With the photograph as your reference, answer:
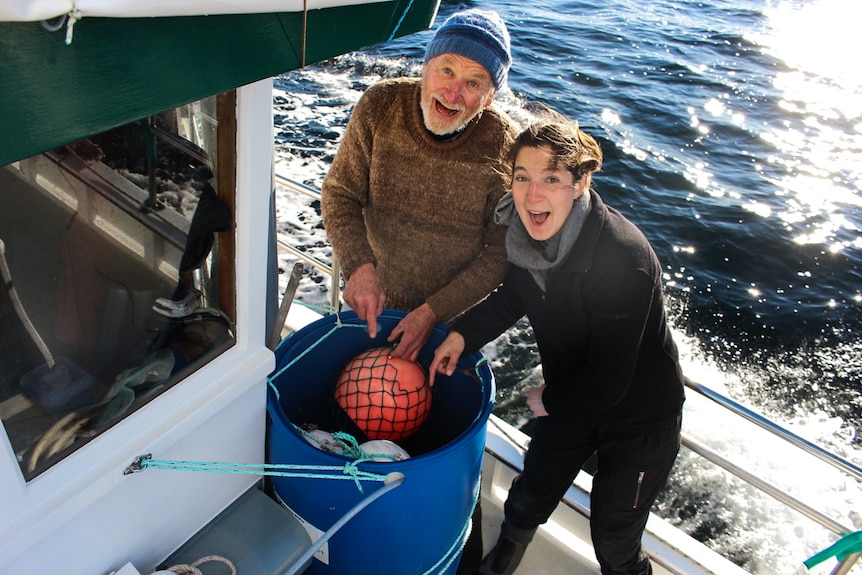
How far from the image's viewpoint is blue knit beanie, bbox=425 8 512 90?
6.36 ft

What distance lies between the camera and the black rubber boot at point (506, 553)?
2451 mm

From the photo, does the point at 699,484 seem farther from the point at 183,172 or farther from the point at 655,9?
the point at 655,9

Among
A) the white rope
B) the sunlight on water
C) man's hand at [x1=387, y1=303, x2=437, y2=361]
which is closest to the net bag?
man's hand at [x1=387, y1=303, x2=437, y2=361]

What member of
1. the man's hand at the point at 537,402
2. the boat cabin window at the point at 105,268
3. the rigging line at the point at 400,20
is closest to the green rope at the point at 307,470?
the boat cabin window at the point at 105,268

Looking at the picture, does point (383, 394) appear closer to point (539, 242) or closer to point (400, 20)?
point (539, 242)

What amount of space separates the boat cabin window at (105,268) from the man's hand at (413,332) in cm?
72

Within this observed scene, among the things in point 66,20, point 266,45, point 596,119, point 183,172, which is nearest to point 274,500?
point 183,172

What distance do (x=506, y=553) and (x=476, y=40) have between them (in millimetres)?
1771

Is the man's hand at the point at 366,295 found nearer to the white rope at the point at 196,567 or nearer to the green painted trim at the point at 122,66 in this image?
the white rope at the point at 196,567

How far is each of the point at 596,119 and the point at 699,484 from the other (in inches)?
229

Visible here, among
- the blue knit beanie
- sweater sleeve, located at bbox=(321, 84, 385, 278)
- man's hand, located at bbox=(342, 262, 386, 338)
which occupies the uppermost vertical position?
the blue knit beanie

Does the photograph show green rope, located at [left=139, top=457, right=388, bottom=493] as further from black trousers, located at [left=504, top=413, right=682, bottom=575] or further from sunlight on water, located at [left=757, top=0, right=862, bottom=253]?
sunlight on water, located at [left=757, top=0, right=862, bottom=253]

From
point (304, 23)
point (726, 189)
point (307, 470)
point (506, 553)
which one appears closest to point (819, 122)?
point (726, 189)

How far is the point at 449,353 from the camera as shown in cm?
202
